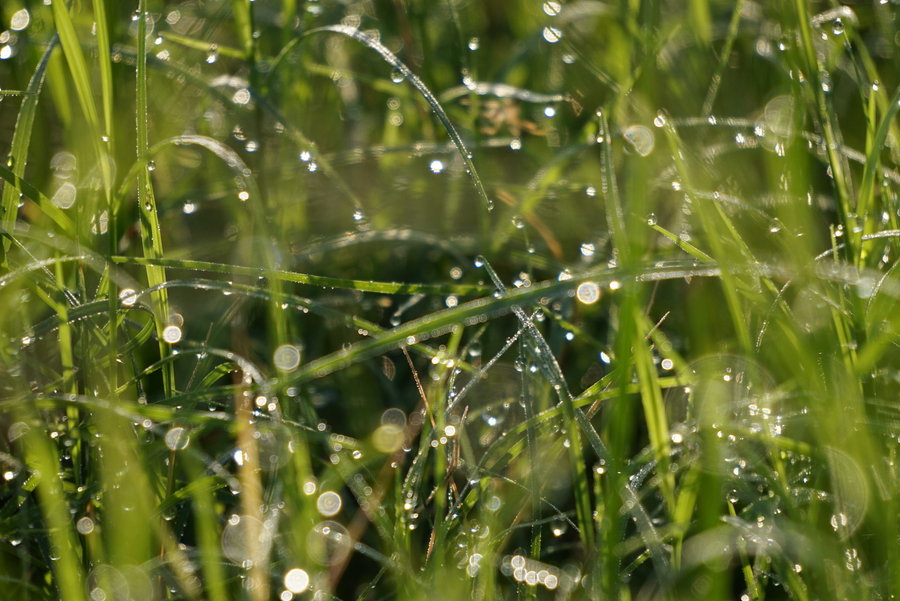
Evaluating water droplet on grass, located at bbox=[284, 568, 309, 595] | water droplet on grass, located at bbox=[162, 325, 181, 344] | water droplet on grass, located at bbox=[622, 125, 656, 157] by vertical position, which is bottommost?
water droplet on grass, located at bbox=[284, 568, 309, 595]

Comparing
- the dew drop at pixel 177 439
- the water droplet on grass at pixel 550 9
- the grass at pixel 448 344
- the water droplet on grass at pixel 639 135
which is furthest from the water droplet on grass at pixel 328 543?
the water droplet on grass at pixel 550 9

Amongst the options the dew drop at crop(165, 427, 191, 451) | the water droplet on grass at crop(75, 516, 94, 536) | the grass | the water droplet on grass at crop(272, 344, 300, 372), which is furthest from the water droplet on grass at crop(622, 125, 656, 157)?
the water droplet on grass at crop(75, 516, 94, 536)

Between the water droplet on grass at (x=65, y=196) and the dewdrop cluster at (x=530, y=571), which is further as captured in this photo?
the water droplet on grass at (x=65, y=196)

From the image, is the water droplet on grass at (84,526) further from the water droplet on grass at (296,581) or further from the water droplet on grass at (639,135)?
the water droplet on grass at (639,135)

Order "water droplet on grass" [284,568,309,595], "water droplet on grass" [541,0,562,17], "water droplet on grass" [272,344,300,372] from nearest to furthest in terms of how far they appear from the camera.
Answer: "water droplet on grass" [284,568,309,595]
"water droplet on grass" [272,344,300,372]
"water droplet on grass" [541,0,562,17]

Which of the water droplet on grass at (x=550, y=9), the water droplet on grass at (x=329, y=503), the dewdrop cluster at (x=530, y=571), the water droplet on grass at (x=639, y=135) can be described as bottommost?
the dewdrop cluster at (x=530, y=571)

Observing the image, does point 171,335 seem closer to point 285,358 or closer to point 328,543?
point 285,358

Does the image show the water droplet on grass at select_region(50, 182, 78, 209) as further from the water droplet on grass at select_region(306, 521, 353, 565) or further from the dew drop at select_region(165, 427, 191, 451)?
the water droplet on grass at select_region(306, 521, 353, 565)

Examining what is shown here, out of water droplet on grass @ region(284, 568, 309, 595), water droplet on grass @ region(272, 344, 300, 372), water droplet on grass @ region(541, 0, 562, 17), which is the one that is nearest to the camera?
water droplet on grass @ region(284, 568, 309, 595)
